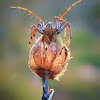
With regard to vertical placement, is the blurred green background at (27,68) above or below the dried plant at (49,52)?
above

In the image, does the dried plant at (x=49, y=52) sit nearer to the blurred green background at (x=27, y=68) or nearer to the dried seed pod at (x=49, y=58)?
the dried seed pod at (x=49, y=58)

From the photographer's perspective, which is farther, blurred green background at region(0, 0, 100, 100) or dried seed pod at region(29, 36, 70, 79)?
blurred green background at region(0, 0, 100, 100)

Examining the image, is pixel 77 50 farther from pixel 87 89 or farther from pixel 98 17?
pixel 98 17

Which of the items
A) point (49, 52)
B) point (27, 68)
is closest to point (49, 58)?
point (49, 52)

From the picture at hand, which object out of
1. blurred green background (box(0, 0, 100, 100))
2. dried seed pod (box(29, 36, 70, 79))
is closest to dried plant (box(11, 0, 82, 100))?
dried seed pod (box(29, 36, 70, 79))

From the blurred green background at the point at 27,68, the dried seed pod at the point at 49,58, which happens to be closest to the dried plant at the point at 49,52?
the dried seed pod at the point at 49,58

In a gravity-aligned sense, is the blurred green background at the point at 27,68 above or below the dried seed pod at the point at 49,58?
above

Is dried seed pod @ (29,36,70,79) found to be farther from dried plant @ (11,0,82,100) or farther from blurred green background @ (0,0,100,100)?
blurred green background @ (0,0,100,100)

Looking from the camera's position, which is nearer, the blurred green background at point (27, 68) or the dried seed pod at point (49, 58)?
the dried seed pod at point (49, 58)

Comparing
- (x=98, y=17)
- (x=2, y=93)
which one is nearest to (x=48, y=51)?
(x=2, y=93)

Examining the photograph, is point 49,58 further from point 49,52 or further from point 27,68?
point 27,68
